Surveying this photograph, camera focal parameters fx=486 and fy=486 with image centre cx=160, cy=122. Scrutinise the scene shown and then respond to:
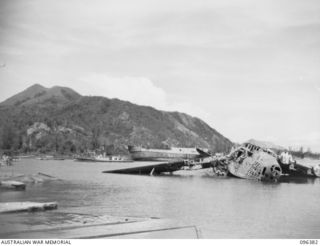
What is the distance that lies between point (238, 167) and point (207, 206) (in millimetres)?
12372

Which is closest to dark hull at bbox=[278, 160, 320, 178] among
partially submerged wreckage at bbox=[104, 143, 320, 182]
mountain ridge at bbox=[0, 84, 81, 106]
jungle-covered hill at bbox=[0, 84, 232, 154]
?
partially submerged wreckage at bbox=[104, 143, 320, 182]

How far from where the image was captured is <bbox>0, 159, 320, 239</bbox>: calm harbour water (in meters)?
11.4

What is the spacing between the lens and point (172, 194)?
18344 mm

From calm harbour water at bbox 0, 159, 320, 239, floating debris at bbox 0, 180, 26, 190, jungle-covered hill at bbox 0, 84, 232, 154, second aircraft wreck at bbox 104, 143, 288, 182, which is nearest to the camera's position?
calm harbour water at bbox 0, 159, 320, 239

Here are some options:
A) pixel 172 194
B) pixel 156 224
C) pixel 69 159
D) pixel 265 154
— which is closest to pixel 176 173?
pixel 265 154

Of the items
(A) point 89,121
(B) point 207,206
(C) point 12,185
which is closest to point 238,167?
(A) point 89,121

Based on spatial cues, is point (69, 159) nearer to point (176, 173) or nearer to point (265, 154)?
point (176, 173)

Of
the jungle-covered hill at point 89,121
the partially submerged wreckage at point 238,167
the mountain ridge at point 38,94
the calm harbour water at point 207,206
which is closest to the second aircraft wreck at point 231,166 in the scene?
the partially submerged wreckage at point 238,167

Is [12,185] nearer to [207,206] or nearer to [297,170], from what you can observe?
[207,206]

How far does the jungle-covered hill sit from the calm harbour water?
2.12 m

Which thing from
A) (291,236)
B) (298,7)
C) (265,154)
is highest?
(298,7)

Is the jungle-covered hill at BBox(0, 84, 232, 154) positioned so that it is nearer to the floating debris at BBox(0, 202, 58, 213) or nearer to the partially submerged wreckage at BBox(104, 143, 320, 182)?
the floating debris at BBox(0, 202, 58, 213)

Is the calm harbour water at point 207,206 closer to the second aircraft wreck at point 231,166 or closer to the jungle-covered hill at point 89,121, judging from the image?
the jungle-covered hill at point 89,121

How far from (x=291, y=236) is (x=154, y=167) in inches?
782
